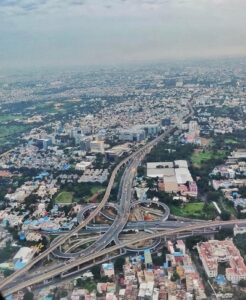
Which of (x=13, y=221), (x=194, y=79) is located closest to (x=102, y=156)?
(x=13, y=221)

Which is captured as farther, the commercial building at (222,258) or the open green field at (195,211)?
the open green field at (195,211)

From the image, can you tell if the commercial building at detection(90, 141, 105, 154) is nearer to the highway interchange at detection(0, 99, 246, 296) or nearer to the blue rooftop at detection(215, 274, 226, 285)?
the highway interchange at detection(0, 99, 246, 296)

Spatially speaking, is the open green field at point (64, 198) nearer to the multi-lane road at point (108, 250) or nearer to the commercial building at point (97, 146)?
the multi-lane road at point (108, 250)

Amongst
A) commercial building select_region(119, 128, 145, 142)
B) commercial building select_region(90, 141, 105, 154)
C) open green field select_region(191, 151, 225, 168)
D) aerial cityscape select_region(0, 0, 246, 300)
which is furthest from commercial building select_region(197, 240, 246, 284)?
commercial building select_region(119, 128, 145, 142)

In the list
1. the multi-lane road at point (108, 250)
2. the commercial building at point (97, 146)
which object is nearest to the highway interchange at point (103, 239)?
the multi-lane road at point (108, 250)

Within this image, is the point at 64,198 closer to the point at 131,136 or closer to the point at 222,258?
the point at 222,258

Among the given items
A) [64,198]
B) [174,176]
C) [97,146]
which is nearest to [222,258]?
[174,176]

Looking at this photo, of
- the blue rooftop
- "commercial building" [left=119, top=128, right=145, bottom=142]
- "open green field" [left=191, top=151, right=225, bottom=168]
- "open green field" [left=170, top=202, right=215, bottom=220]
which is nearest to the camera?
the blue rooftop
